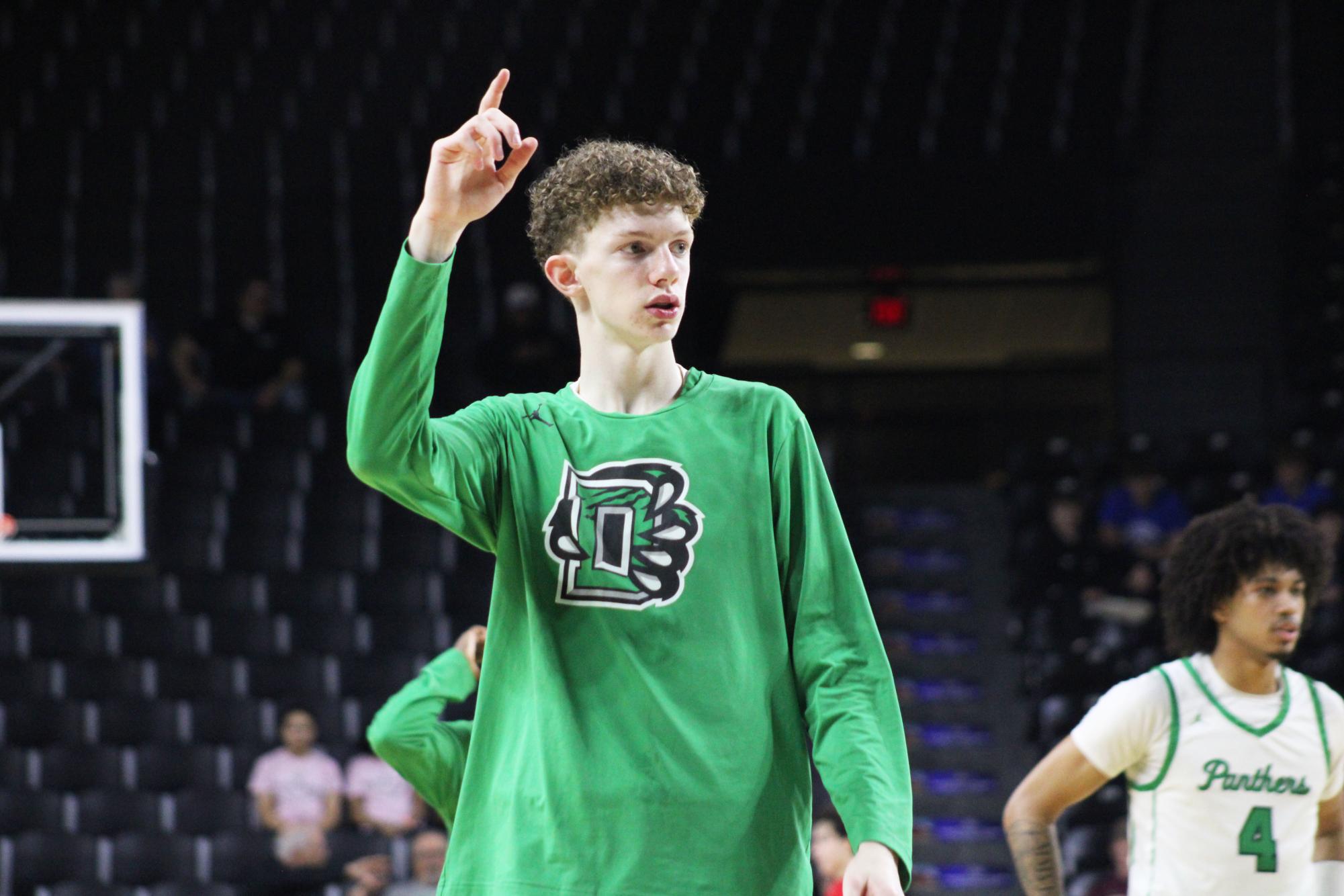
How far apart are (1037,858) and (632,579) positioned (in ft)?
5.43

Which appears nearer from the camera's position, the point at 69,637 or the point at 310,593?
the point at 69,637

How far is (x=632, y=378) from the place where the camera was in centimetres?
241

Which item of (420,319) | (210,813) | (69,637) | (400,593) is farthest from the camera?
(400,593)

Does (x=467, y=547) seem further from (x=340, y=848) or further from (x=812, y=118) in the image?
(x=812, y=118)

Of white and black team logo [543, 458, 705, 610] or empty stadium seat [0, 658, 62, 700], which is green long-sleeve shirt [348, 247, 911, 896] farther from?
empty stadium seat [0, 658, 62, 700]

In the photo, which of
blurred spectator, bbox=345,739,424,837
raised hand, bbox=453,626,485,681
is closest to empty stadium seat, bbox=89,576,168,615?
blurred spectator, bbox=345,739,424,837

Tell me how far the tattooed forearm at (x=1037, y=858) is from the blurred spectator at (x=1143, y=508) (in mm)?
6458

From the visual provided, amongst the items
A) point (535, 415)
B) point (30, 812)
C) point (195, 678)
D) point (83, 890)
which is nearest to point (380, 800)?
point (83, 890)

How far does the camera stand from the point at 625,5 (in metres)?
12.3

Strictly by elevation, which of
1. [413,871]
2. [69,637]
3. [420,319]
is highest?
[420,319]

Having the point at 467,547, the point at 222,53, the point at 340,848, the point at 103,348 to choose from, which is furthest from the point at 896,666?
the point at 222,53

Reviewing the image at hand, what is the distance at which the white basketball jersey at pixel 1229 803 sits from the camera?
11.6 ft

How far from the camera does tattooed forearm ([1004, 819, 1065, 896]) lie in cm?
354

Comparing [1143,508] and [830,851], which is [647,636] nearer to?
[830,851]
